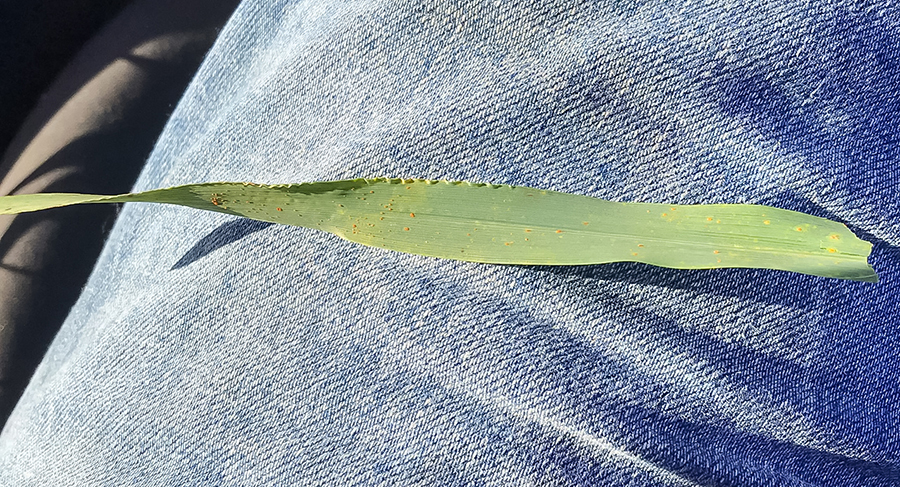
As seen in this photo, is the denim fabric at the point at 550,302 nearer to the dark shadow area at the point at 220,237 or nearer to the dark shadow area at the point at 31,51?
the dark shadow area at the point at 220,237

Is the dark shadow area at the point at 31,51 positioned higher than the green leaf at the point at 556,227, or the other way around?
the dark shadow area at the point at 31,51

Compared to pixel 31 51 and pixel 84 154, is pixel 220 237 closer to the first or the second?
pixel 84 154

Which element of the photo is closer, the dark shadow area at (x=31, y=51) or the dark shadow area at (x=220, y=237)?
the dark shadow area at (x=220, y=237)

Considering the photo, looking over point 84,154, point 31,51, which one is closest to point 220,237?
point 84,154

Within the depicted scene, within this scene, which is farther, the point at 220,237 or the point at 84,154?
the point at 84,154

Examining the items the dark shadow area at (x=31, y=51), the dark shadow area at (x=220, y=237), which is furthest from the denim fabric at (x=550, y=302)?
the dark shadow area at (x=31, y=51)

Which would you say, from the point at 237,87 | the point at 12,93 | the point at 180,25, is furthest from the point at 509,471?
the point at 12,93

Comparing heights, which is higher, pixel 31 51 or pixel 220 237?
pixel 31 51

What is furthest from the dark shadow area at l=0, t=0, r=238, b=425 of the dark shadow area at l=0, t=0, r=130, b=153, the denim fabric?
the denim fabric
